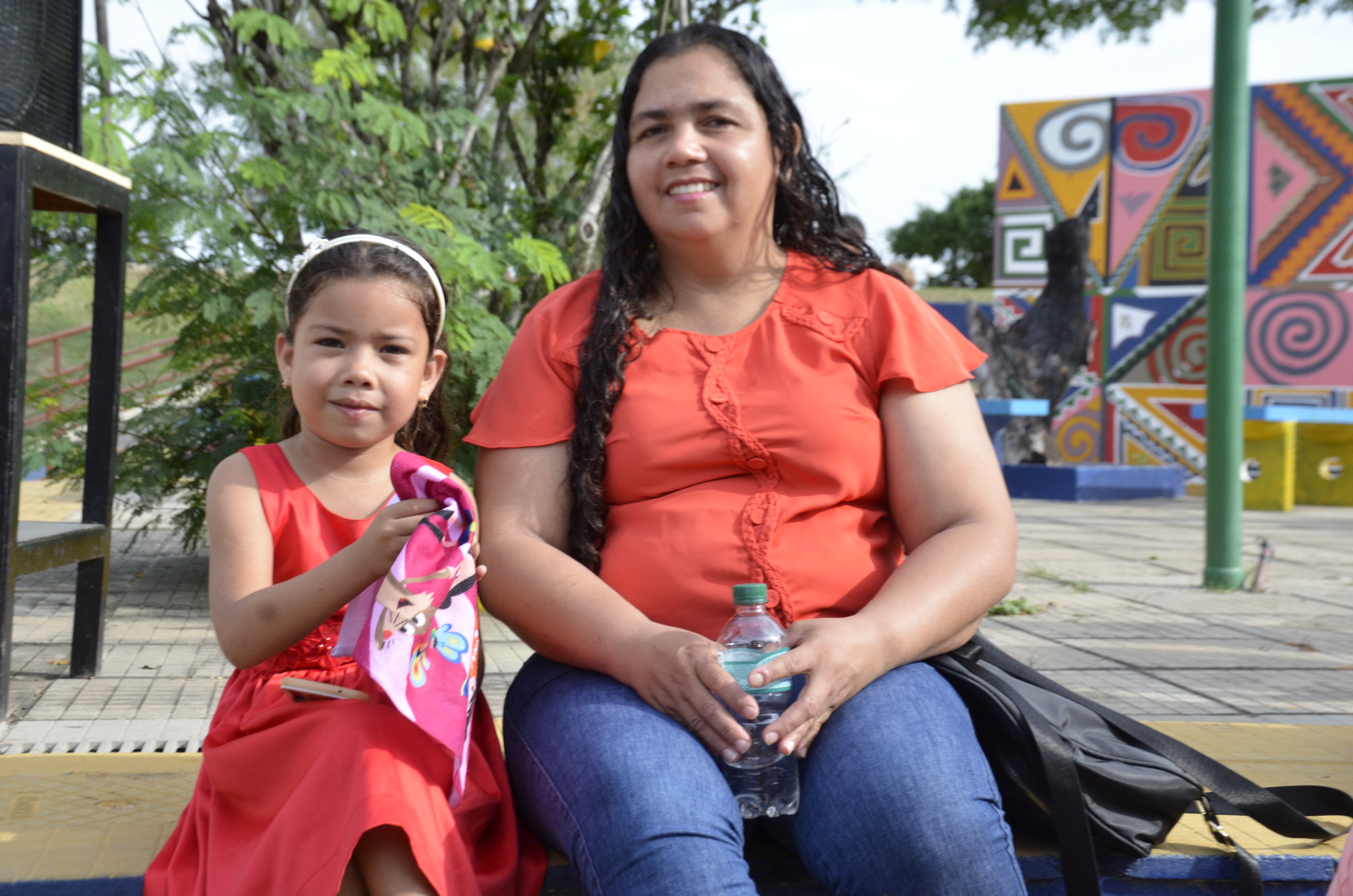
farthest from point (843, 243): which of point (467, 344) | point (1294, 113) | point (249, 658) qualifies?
point (1294, 113)

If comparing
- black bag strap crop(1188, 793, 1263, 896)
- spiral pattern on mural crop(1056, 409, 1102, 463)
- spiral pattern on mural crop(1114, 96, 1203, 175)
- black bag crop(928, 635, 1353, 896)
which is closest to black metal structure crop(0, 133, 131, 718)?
black bag crop(928, 635, 1353, 896)

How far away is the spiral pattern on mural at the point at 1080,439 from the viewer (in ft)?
53.8

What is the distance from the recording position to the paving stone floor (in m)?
3.46

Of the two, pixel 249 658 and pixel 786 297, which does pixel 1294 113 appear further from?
pixel 249 658

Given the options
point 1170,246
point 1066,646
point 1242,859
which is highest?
point 1170,246

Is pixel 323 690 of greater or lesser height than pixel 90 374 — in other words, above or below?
below

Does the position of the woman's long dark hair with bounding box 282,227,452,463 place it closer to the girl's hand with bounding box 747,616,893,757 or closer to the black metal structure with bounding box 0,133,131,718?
the girl's hand with bounding box 747,616,893,757

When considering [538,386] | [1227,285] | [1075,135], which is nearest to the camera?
[538,386]

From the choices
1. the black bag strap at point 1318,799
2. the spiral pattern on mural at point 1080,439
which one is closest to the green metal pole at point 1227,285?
the black bag strap at point 1318,799

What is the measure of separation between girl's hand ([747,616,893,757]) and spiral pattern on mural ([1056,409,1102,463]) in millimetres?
15149

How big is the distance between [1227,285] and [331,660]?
5.74 meters

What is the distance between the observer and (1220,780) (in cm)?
195

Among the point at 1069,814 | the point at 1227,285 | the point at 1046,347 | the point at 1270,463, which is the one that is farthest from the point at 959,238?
the point at 1069,814

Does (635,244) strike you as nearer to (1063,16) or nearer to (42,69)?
(42,69)
